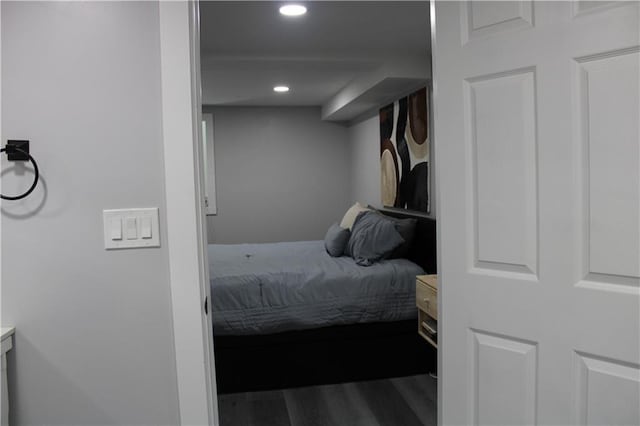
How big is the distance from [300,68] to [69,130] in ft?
9.12

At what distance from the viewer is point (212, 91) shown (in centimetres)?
474

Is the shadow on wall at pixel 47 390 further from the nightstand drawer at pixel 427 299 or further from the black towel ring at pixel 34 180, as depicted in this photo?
the nightstand drawer at pixel 427 299

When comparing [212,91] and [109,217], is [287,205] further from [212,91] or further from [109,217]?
[109,217]

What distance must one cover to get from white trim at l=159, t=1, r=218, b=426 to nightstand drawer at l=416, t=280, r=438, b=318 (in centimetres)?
153

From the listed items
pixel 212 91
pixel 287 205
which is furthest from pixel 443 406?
pixel 287 205

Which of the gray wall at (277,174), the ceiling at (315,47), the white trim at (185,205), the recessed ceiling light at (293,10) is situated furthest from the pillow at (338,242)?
the white trim at (185,205)

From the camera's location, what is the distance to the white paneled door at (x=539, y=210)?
4.02 ft

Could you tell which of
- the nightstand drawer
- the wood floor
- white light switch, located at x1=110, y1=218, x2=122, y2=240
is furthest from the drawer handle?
white light switch, located at x1=110, y1=218, x2=122, y2=240

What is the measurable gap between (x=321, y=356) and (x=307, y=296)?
1.30 ft

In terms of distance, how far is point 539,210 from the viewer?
1.35 m

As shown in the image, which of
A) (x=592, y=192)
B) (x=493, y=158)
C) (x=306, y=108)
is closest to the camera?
(x=592, y=192)

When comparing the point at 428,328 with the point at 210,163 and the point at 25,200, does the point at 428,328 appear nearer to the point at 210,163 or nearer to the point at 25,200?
the point at 25,200

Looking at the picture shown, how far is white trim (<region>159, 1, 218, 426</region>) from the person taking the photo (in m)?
1.32

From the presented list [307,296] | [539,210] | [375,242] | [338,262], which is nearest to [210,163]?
[338,262]
